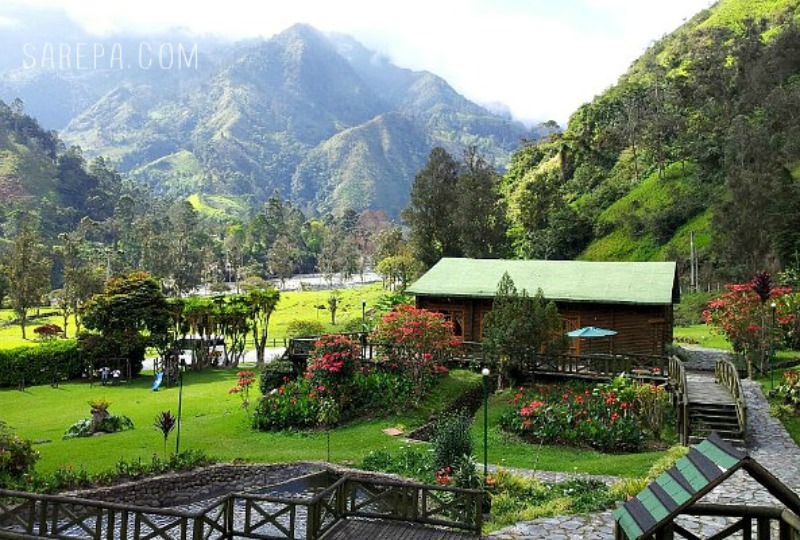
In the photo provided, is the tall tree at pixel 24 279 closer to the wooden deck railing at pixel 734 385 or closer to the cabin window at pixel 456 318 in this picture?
the cabin window at pixel 456 318

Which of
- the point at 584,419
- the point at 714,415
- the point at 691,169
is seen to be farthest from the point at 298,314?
the point at 714,415

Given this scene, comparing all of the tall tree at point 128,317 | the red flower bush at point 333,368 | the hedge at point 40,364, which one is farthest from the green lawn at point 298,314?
the red flower bush at point 333,368

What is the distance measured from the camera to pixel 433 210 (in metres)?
57.8

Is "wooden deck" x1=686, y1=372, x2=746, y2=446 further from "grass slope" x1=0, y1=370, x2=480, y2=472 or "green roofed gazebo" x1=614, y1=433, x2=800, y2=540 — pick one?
"green roofed gazebo" x1=614, y1=433, x2=800, y2=540

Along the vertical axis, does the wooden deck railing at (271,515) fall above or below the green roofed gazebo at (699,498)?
below

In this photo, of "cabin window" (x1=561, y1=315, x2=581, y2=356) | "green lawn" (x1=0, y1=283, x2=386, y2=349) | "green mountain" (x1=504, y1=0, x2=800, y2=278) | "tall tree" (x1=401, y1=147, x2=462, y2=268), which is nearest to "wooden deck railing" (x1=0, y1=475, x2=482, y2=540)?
"cabin window" (x1=561, y1=315, x2=581, y2=356)

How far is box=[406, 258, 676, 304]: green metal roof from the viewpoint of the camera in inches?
1085

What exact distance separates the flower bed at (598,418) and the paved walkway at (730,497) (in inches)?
112

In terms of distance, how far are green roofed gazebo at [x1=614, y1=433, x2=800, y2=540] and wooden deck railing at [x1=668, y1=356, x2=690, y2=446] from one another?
38.3 feet

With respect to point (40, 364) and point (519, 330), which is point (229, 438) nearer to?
point (519, 330)

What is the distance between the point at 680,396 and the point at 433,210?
39.4 m

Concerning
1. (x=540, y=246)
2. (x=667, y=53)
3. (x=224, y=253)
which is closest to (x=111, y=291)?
(x=540, y=246)

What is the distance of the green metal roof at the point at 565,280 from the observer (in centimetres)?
2756

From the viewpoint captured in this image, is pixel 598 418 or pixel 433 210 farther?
pixel 433 210
